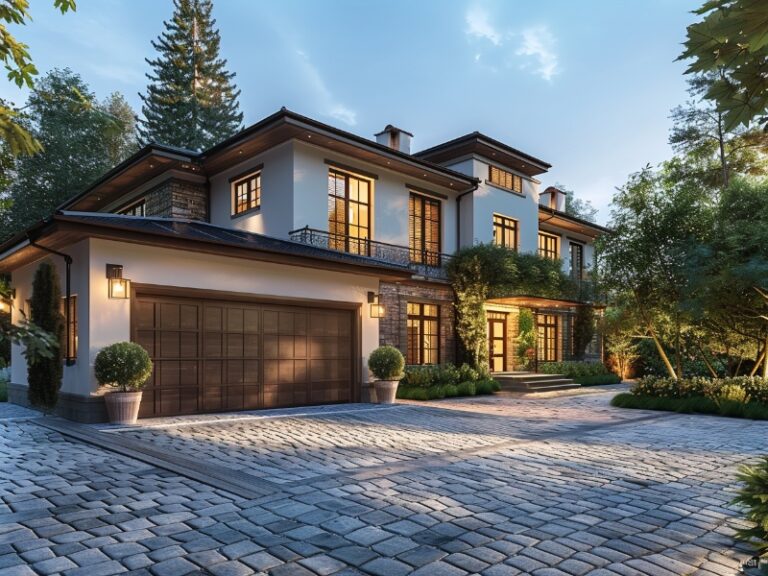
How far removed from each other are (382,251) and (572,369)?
9270 mm

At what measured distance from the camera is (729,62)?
86.7 inches

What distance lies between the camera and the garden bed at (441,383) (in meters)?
14.4

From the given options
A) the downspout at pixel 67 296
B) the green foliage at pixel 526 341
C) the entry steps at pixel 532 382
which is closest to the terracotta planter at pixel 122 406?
the downspout at pixel 67 296

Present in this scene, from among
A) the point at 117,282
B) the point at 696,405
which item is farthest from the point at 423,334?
the point at 117,282

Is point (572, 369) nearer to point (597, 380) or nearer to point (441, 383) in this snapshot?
point (597, 380)

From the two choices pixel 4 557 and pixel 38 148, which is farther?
pixel 4 557

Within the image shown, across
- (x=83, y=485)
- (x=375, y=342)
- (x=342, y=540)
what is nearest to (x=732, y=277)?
(x=375, y=342)

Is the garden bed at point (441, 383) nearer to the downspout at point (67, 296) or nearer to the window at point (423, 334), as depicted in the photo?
the window at point (423, 334)

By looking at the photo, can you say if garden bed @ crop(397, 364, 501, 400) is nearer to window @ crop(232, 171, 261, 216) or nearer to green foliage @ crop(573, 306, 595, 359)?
window @ crop(232, 171, 261, 216)

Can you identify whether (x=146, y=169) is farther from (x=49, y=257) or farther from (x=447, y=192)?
(x=447, y=192)

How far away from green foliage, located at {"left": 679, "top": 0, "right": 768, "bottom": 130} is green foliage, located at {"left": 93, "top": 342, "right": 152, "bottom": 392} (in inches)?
339

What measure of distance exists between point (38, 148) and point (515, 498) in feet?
14.3

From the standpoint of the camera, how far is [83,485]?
5.16m

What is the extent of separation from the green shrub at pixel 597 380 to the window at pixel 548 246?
5749 millimetres
